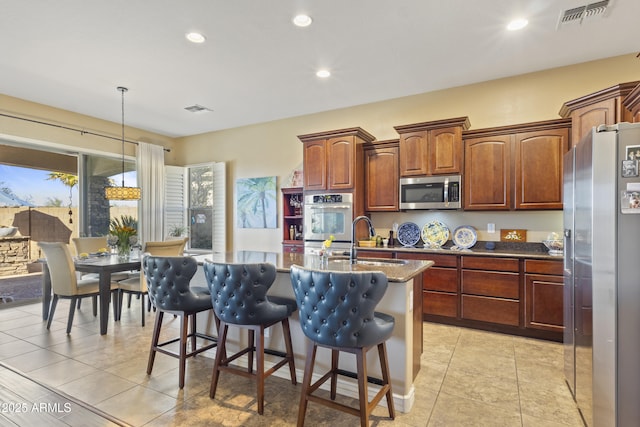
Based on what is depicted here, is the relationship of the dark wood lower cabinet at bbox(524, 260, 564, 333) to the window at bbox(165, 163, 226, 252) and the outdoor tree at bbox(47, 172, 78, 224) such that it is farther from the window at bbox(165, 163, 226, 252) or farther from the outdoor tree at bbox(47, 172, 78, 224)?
the outdoor tree at bbox(47, 172, 78, 224)

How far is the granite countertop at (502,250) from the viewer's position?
141 inches

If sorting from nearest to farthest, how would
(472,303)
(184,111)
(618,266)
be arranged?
(618,266) < (472,303) < (184,111)

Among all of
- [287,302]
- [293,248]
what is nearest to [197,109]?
[293,248]

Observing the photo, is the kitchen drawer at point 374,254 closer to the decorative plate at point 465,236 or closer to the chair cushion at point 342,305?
the decorative plate at point 465,236

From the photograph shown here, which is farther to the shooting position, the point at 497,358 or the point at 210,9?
the point at 497,358

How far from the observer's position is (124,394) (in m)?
2.41

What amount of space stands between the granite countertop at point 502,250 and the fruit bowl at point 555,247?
69mm

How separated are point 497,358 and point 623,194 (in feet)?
6.46

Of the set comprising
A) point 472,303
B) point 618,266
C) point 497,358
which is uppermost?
point 618,266

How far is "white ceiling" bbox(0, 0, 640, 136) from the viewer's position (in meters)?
2.77

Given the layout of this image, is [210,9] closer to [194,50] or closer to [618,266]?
[194,50]

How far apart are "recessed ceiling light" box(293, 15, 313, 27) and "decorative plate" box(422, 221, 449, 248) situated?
9.36 feet

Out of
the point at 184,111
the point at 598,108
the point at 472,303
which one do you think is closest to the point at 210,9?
the point at 184,111

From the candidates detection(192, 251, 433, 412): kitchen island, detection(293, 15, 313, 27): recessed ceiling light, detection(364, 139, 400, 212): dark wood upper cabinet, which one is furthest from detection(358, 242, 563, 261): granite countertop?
detection(293, 15, 313, 27): recessed ceiling light
